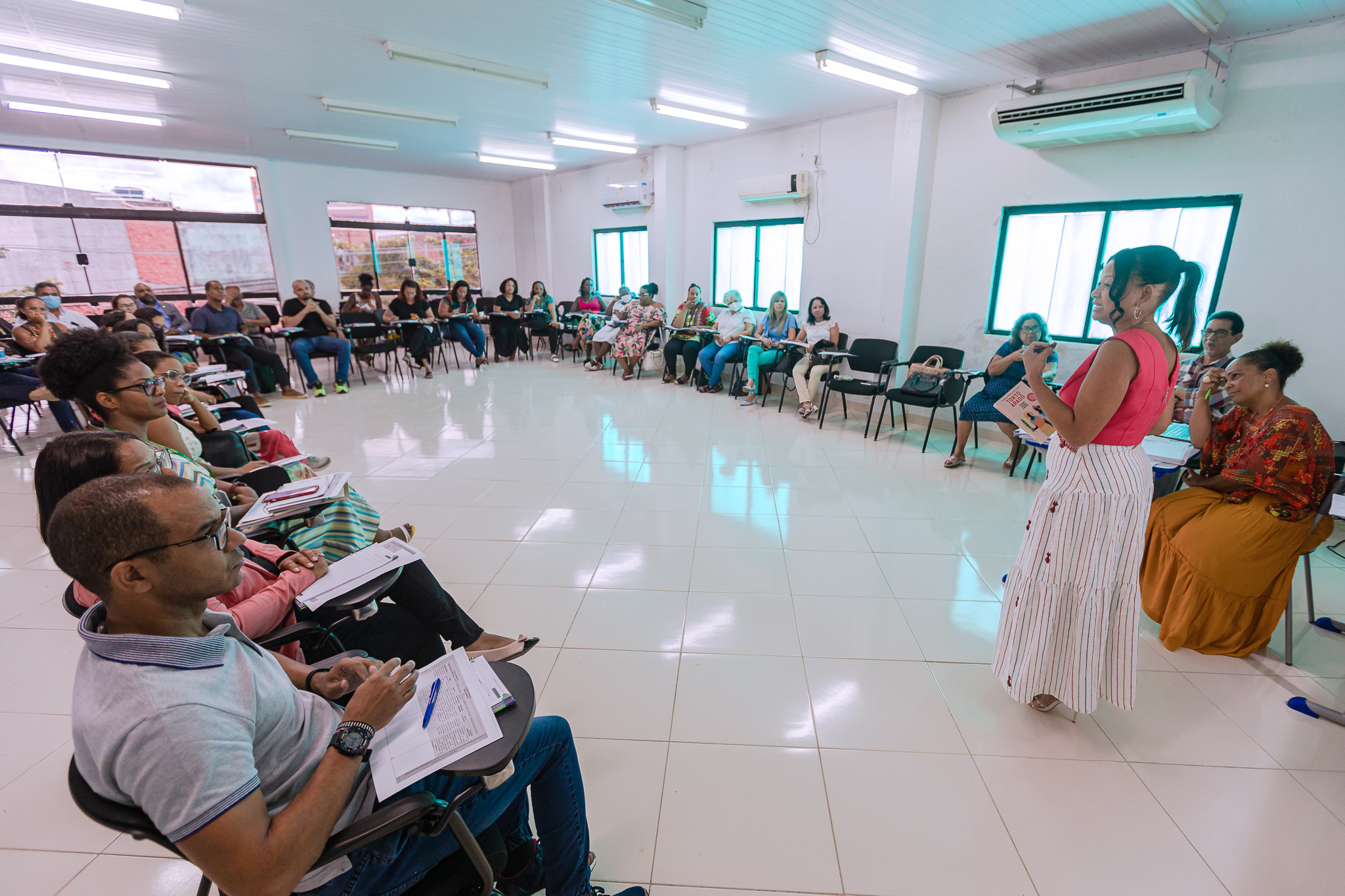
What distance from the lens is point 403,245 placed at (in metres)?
11.1

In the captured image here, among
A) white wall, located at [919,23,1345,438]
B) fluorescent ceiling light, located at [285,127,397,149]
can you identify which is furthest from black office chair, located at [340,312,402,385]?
white wall, located at [919,23,1345,438]

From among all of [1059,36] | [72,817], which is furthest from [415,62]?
[72,817]

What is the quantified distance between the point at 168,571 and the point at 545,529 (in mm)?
2561

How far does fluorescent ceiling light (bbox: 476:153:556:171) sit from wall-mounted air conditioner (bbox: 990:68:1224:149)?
7.02 m

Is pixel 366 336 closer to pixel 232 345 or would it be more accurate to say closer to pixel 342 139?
pixel 232 345

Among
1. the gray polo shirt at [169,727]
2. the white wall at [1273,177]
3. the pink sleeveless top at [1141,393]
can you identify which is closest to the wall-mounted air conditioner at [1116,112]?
the white wall at [1273,177]

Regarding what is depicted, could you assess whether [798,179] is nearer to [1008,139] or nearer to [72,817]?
[1008,139]

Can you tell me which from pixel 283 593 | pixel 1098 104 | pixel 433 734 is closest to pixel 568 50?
pixel 1098 104

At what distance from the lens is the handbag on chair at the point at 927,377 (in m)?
5.04

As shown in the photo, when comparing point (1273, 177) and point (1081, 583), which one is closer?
point (1081, 583)

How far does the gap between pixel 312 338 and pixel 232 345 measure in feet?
2.75

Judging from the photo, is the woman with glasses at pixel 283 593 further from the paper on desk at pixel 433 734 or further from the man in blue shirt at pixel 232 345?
the man in blue shirt at pixel 232 345

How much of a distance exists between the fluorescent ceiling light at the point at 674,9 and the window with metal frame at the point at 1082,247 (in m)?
3.21

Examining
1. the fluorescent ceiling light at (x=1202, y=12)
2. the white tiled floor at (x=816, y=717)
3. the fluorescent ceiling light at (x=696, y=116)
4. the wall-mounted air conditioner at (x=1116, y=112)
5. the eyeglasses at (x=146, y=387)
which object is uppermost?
the fluorescent ceiling light at (x=696, y=116)
